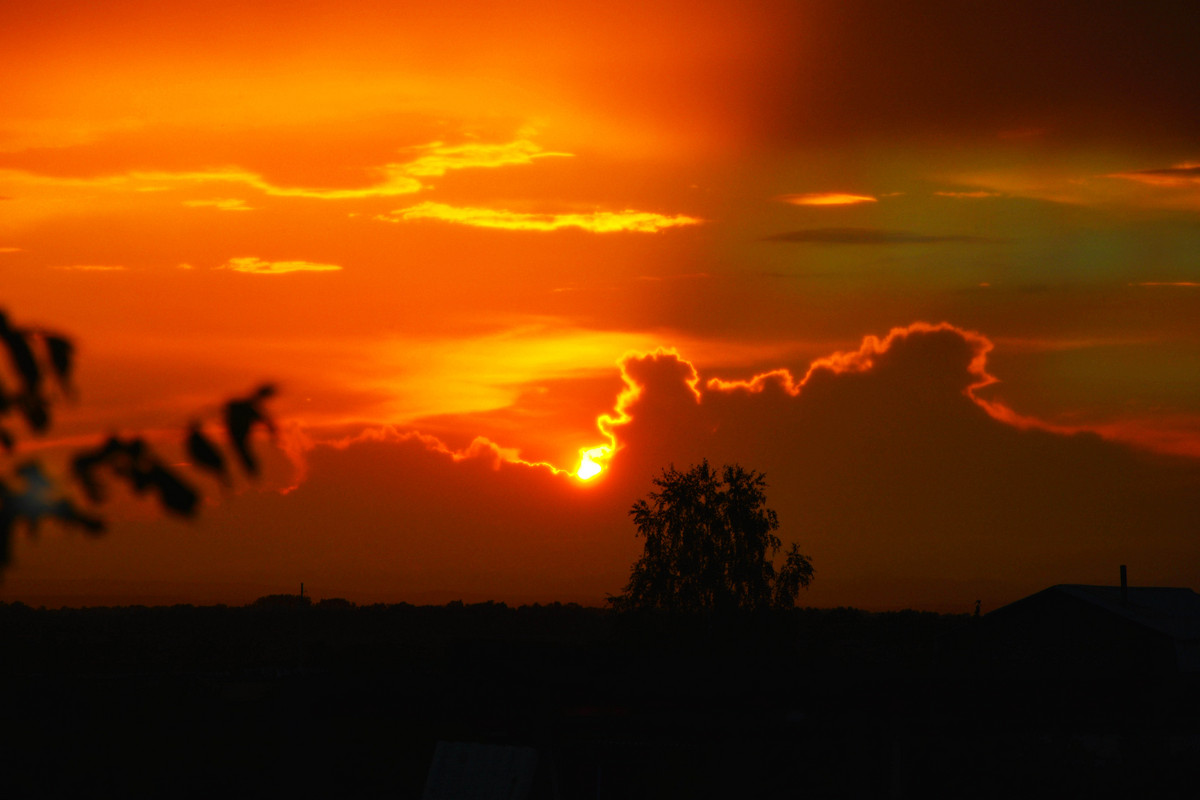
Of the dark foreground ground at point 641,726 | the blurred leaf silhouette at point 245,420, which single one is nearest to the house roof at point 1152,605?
the dark foreground ground at point 641,726

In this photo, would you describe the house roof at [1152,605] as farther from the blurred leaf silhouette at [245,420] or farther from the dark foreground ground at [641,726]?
the blurred leaf silhouette at [245,420]

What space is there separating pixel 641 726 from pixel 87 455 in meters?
16.3

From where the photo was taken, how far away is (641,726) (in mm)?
19156

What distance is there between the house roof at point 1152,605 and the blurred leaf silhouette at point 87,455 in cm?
4779

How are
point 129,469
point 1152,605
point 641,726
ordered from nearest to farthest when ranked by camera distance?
point 129,469 < point 641,726 < point 1152,605

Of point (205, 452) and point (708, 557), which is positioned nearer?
point (205, 452)

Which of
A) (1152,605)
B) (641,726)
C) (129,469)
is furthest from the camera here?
(1152,605)

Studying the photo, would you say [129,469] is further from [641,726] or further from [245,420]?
[641,726]

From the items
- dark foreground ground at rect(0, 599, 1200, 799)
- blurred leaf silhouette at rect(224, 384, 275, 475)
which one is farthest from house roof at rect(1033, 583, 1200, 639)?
blurred leaf silhouette at rect(224, 384, 275, 475)

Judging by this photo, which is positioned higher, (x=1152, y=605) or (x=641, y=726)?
(x=1152, y=605)

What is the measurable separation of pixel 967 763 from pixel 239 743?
22.2 m

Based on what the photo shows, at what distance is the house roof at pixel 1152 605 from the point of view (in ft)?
152

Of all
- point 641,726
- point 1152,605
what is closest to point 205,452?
point 641,726

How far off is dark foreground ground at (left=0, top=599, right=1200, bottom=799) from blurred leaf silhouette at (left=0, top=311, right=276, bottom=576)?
613 inches
